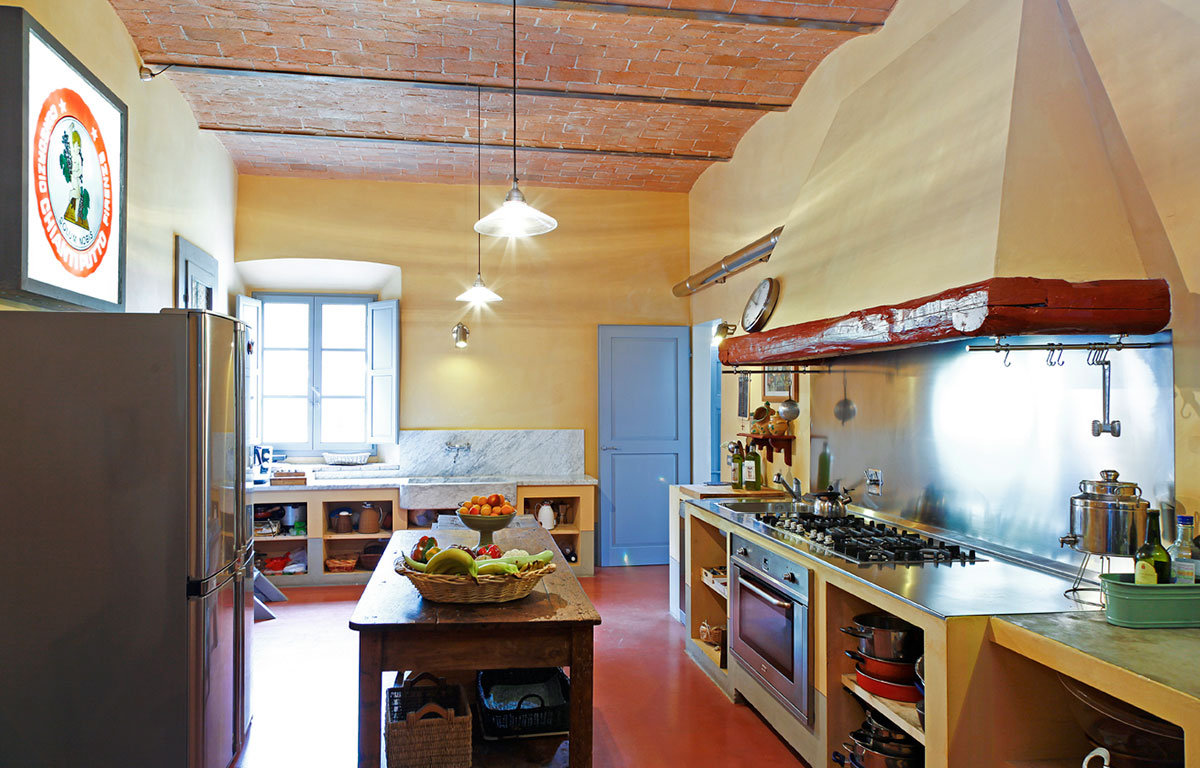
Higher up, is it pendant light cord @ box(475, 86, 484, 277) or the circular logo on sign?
pendant light cord @ box(475, 86, 484, 277)

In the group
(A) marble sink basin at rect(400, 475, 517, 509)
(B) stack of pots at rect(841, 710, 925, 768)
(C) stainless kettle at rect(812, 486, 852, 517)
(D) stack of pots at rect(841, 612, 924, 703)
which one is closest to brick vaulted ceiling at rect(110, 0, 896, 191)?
(C) stainless kettle at rect(812, 486, 852, 517)

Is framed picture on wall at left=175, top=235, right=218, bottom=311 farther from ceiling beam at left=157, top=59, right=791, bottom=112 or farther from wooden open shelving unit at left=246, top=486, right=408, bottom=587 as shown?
wooden open shelving unit at left=246, top=486, right=408, bottom=587

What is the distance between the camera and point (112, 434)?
9.64 ft

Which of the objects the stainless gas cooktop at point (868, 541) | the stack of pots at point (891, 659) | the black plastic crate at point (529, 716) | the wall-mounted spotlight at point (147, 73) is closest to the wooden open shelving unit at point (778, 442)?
the stainless gas cooktop at point (868, 541)

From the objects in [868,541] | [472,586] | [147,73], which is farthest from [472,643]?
[147,73]

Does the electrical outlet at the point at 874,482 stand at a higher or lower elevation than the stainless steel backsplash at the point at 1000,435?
lower

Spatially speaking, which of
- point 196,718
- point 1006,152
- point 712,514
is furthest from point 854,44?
point 196,718

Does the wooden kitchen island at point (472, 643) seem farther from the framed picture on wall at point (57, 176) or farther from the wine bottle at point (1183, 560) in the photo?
the framed picture on wall at point (57, 176)

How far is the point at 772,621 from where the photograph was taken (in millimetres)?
3729

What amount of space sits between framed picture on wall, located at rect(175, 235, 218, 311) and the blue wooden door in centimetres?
344

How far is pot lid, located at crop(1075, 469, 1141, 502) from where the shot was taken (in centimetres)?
239

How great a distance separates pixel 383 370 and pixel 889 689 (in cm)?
554

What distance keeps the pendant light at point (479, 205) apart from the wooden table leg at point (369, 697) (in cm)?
383

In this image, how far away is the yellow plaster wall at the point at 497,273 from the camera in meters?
7.25
